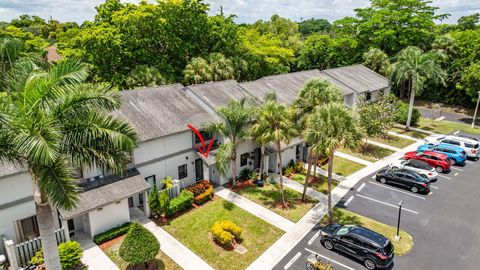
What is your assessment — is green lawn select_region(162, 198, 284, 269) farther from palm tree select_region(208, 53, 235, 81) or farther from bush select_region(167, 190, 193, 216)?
palm tree select_region(208, 53, 235, 81)

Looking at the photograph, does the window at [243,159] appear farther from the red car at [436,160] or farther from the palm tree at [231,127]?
the red car at [436,160]

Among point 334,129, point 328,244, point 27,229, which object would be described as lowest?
point 328,244

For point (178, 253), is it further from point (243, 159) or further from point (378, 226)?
point (378, 226)

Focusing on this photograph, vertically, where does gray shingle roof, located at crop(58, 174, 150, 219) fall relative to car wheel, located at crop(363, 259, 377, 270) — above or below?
above

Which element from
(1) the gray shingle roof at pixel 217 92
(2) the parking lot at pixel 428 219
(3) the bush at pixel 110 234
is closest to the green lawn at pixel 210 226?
(2) the parking lot at pixel 428 219

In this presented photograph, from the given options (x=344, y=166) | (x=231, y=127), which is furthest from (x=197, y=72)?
(x=344, y=166)

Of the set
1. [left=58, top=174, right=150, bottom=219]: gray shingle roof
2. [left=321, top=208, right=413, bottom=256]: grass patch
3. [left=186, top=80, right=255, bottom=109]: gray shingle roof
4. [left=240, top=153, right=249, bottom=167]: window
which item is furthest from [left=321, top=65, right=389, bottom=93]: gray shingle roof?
[left=58, top=174, right=150, bottom=219]: gray shingle roof
